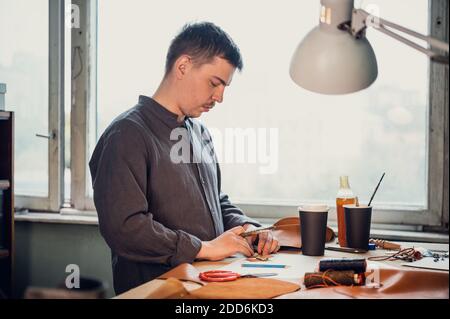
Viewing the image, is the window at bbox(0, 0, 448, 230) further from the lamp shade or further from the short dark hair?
the lamp shade

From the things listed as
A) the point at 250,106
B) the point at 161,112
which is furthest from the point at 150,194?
the point at 250,106

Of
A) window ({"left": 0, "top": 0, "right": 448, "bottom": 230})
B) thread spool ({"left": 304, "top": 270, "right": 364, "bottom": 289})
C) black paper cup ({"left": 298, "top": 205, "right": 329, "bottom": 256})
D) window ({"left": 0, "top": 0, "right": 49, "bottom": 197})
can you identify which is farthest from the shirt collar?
window ({"left": 0, "top": 0, "right": 49, "bottom": 197})

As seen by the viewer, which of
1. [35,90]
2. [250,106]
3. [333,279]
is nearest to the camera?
[333,279]

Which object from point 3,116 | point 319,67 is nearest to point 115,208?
point 319,67

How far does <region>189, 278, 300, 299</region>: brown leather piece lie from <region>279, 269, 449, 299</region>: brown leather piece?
0.09 ft

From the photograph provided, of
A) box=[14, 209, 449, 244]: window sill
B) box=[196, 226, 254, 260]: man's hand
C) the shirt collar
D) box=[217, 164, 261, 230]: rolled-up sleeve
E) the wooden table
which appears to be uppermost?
the shirt collar

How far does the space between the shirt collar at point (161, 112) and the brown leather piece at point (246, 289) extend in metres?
0.62

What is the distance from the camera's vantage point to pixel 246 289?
1243 mm

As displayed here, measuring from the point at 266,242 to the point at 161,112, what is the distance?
18.9 inches

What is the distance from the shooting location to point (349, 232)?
67.8 inches

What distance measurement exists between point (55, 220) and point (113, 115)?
20.6 inches

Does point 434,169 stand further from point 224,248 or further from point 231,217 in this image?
point 224,248

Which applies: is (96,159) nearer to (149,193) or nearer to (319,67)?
(149,193)

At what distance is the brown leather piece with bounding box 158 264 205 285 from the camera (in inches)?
52.4
